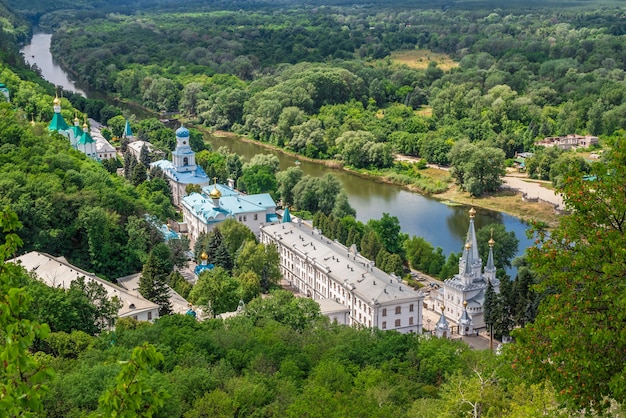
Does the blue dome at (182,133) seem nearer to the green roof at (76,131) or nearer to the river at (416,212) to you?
the green roof at (76,131)

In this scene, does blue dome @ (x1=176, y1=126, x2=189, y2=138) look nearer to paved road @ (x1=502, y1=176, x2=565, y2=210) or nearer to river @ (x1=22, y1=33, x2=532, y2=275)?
river @ (x1=22, y1=33, x2=532, y2=275)

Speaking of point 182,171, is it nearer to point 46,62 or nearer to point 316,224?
point 316,224

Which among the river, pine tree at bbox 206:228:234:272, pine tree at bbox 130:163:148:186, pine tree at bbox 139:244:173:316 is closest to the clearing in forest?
the river

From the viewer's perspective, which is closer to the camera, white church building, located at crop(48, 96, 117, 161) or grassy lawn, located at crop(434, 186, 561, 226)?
white church building, located at crop(48, 96, 117, 161)

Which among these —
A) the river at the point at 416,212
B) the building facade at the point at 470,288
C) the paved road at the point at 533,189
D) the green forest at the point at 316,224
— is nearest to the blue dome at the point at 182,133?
the green forest at the point at 316,224

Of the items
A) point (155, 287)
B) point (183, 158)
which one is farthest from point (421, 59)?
point (155, 287)

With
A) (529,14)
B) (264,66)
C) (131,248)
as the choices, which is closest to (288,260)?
(131,248)

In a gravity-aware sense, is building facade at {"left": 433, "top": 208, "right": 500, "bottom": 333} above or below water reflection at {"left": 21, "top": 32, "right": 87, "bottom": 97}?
above
